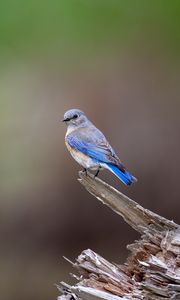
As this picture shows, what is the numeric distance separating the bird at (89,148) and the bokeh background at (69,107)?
15.6ft

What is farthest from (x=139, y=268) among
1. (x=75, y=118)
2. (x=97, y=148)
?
(x=75, y=118)

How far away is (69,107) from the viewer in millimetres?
15812

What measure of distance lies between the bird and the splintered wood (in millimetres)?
969

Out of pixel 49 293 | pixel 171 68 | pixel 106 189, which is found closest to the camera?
pixel 106 189

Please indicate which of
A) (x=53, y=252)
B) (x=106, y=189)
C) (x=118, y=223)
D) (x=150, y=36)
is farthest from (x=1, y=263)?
(x=106, y=189)

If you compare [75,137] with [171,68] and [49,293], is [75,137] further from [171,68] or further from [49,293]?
[171,68]

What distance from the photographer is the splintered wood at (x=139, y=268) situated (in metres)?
6.68

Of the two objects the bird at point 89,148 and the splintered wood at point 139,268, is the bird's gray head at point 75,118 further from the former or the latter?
the splintered wood at point 139,268

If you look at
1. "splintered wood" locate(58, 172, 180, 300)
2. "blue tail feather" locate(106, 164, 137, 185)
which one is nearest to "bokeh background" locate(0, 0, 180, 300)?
"blue tail feather" locate(106, 164, 137, 185)

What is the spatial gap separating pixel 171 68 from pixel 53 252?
13.9ft

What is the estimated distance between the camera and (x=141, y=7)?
18078 mm

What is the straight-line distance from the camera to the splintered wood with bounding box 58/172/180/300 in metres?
6.68

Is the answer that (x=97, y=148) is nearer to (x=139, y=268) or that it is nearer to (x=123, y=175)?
(x=123, y=175)

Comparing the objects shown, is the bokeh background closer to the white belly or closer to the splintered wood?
the white belly
